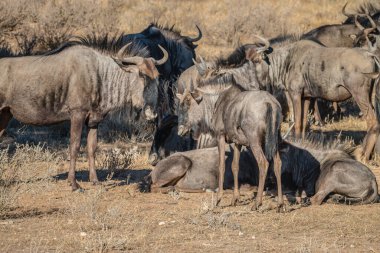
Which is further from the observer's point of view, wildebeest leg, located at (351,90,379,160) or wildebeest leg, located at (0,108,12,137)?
wildebeest leg, located at (351,90,379,160)

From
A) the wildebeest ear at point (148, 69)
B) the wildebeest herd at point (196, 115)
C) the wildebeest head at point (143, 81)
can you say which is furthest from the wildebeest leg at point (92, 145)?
the wildebeest ear at point (148, 69)

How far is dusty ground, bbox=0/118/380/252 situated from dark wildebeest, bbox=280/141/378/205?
190 millimetres

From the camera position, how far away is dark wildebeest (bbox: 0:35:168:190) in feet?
37.5

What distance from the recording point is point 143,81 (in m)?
11.9

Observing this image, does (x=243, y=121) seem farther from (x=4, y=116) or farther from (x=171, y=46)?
(x=171, y=46)

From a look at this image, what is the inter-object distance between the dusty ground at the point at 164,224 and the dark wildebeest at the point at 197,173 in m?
0.25

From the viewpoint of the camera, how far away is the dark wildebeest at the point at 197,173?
11.6 metres

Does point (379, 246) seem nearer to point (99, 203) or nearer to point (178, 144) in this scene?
point (99, 203)

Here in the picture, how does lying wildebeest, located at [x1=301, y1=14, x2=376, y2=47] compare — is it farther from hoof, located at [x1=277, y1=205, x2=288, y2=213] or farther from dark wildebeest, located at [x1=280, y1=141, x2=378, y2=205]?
hoof, located at [x1=277, y1=205, x2=288, y2=213]

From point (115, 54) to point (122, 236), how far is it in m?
4.16

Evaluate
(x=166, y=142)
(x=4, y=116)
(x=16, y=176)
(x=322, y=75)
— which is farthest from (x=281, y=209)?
(x=322, y=75)

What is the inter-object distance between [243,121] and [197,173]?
73.4 inches

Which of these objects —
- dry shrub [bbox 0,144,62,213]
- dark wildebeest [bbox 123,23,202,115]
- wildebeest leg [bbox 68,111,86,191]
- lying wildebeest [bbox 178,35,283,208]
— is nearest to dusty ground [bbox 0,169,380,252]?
dry shrub [bbox 0,144,62,213]

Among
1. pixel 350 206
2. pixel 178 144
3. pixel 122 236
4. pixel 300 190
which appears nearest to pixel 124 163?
pixel 178 144
